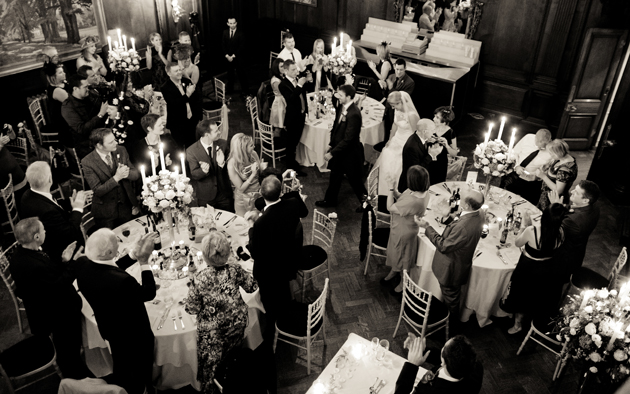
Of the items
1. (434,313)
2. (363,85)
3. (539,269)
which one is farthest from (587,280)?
(363,85)

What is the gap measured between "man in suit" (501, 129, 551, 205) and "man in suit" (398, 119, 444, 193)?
102 centimetres

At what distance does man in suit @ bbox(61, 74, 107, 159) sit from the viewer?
646 centimetres

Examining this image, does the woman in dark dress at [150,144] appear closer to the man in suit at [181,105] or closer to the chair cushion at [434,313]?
the man in suit at [181,105]

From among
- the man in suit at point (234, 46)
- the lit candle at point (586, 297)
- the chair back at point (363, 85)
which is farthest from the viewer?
the man in suit at point (234, 46)

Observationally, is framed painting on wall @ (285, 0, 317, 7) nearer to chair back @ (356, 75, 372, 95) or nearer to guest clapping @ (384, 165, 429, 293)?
chair back @ (356, 75, 372, 95)

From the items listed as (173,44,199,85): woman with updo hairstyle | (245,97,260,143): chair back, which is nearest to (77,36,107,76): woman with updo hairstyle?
(173,44,199,85): woman with updo hairstyle

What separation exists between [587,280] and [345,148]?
3.44 meters

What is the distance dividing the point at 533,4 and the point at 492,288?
6.77 meters

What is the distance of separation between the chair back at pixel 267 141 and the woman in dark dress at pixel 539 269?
166 inches

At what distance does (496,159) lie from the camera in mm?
5578

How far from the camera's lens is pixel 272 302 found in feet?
15.1

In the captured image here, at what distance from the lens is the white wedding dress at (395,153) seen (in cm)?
682

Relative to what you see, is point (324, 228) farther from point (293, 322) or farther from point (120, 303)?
point (120, 303)

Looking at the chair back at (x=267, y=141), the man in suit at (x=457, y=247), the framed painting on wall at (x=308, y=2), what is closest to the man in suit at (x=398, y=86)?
the chair back at (x=267, y=141)
